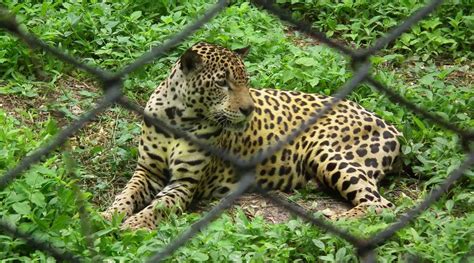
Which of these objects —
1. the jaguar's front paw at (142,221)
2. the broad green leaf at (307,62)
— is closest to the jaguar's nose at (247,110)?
the jaguar's front paw at (142,221)

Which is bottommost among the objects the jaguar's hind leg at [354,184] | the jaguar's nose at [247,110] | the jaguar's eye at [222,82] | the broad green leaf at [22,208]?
the jaguar's hind leg at [354,184]

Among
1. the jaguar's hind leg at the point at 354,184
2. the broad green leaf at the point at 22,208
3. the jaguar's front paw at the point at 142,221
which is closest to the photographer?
the broad green leaf at the point at 22,208

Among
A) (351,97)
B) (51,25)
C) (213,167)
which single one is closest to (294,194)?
(213,167)

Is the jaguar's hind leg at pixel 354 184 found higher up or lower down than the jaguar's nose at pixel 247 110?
lower down

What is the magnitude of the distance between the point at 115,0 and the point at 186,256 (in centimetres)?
304

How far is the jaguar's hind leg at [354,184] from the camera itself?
550 cm

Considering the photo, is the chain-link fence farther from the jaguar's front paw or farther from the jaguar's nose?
the jaguar's nose

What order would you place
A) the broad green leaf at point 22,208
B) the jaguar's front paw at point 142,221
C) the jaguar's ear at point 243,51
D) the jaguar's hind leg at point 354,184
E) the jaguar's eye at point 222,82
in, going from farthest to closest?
1. the jaguar's ear at point 243,51
2. the jaguar's eye at point 222,82
3. the jaguar's hind leg at point 354,184
4. the jaguar's front paw at point 142,221
5. the broad green leaf at point 22,208

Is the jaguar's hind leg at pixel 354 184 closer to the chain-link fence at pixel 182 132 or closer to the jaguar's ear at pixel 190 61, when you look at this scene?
the jaguar's ear at pixel 190 61

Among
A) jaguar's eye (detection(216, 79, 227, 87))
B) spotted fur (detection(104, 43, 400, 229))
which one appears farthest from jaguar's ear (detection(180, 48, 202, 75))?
jaguar's eye (detection(216, 79, 227, 87))

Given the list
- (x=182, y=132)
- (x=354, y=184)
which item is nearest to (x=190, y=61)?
(x=354, y=184)

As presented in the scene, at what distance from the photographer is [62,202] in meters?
4.77

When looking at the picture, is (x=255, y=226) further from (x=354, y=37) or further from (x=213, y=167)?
(x=354, y=37)

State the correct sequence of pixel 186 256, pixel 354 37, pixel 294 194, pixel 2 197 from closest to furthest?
pixel 186 256
pixel 2 197
pixel 294 194
pixel 354 37
